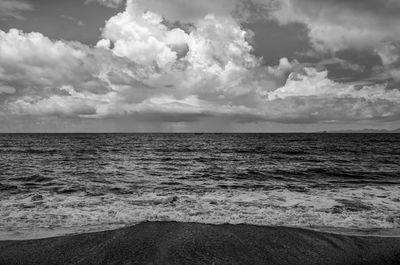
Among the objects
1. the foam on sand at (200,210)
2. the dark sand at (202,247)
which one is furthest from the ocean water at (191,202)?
the dark sand at (202,247)

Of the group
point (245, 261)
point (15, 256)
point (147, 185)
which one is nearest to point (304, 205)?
point (245, 261)

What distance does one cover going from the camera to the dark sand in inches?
260

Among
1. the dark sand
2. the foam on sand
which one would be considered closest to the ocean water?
the foam on sand

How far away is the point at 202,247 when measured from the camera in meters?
7.00

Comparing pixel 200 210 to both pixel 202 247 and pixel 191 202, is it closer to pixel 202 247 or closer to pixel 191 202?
pixel 191 202

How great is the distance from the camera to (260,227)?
8.44m

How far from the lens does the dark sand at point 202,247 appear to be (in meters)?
6.61

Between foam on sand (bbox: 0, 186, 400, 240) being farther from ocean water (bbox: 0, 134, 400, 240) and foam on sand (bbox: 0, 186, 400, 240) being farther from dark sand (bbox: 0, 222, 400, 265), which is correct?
dark sand (bbox: 0, 222, 400, 265)

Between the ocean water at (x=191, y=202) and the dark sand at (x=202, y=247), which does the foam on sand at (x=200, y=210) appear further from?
the dark sand at (x=202, y=247)

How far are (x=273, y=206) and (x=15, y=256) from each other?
989cm

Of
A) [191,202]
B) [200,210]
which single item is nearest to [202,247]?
[200,210]

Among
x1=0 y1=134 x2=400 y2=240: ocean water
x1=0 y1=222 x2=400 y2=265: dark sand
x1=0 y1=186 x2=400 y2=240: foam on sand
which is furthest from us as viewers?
x1=0 y1=134 x2=400 y2=240: ocean water

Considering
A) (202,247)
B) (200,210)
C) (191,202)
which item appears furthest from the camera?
(191,202)

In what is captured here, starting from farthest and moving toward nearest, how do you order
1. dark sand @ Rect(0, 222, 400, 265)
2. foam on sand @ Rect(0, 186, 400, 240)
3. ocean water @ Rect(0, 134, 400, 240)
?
ocean water @ Rect(0, 134, 400, 240), foam on sand @ Rect(0, 186, 400, 240), dark sand @ Rect(0, 222, 400, 265)
